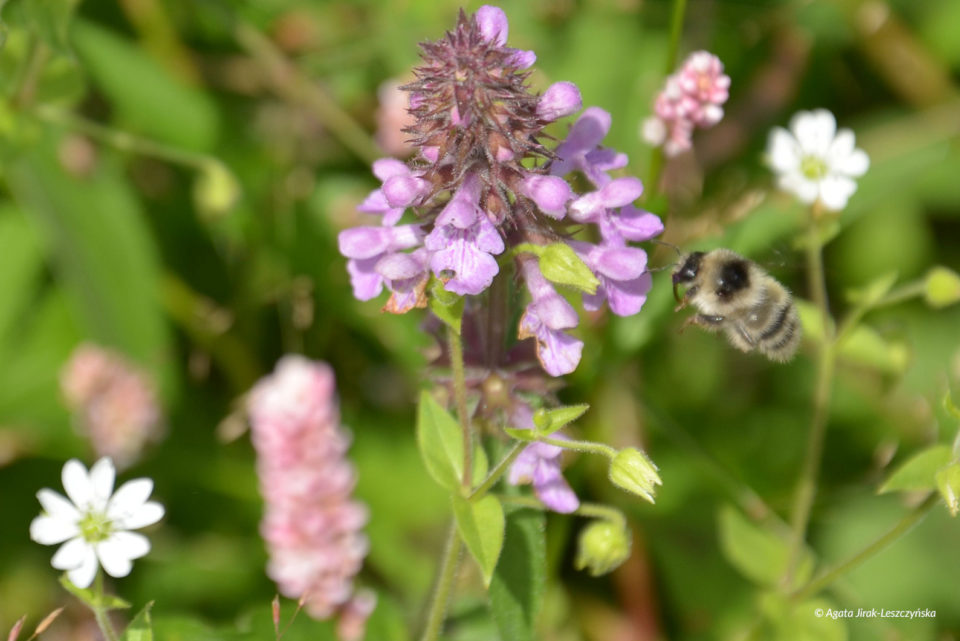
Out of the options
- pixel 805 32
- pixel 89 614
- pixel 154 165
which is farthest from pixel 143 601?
pixel 805 32

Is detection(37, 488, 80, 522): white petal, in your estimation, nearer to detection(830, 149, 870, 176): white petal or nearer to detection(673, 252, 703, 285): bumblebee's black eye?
detection(673, 252, 703, 285): bumblebee's black eye

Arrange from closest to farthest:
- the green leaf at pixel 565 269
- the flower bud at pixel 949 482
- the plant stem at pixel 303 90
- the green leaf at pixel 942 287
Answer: the green leaf at pixel 565 269
the flower bud at pixel 949 482
the green leaf at pixel 942 287
the plant stem at pixel 303 90

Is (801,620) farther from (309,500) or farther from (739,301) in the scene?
(309,500)

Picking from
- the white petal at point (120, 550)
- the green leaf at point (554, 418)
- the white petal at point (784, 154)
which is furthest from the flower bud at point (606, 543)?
the white petal at point (784, 154)

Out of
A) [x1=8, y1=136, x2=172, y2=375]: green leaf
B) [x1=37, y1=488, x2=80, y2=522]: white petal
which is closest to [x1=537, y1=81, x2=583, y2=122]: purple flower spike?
[x1=37, y1=488, x2=80, y2=522]: white petal

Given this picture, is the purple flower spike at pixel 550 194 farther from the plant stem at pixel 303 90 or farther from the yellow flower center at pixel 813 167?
the plant stem at pixel 303 90

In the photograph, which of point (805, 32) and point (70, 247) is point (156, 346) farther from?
point (805, 32)
